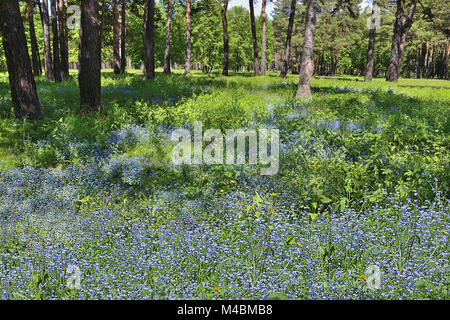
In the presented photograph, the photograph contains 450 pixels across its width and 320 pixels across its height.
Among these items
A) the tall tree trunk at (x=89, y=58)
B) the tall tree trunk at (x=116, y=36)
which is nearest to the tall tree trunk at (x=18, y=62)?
the tall tree trunk at (x=89, y=58)

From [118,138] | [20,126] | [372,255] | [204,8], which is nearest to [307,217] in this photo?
[372,255]

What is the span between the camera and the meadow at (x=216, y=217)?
3250 mm

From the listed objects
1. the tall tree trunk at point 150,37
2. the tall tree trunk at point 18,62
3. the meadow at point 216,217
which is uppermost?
the tall tree trunk at point 150,37

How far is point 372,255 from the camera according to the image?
148 inches

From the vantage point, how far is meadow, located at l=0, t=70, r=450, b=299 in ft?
10.7

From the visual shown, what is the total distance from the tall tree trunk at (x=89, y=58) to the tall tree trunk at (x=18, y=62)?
55.8 inches

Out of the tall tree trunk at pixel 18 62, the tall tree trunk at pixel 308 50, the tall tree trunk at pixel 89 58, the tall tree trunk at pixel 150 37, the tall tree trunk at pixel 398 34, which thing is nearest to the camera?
the tall tree trunk at pixel 18 62

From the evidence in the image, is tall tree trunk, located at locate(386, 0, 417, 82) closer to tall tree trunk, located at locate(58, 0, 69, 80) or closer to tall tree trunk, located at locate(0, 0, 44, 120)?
tall tree trunk, located at locate(58, 0, 69, 80)

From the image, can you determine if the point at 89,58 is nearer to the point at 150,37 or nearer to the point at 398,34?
the point at 150,37

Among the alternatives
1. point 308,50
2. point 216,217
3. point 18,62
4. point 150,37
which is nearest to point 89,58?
point 18,62

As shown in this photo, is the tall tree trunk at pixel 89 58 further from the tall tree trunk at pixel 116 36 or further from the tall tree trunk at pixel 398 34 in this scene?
the tall tree trunk at pixel 398 34

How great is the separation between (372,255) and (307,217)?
1.05 meters

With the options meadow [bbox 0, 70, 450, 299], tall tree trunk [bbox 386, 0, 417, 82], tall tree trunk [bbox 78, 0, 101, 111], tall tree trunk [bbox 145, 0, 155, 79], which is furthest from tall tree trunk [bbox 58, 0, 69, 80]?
tall tree trunk [bbox 386, 0, 417, 82]
